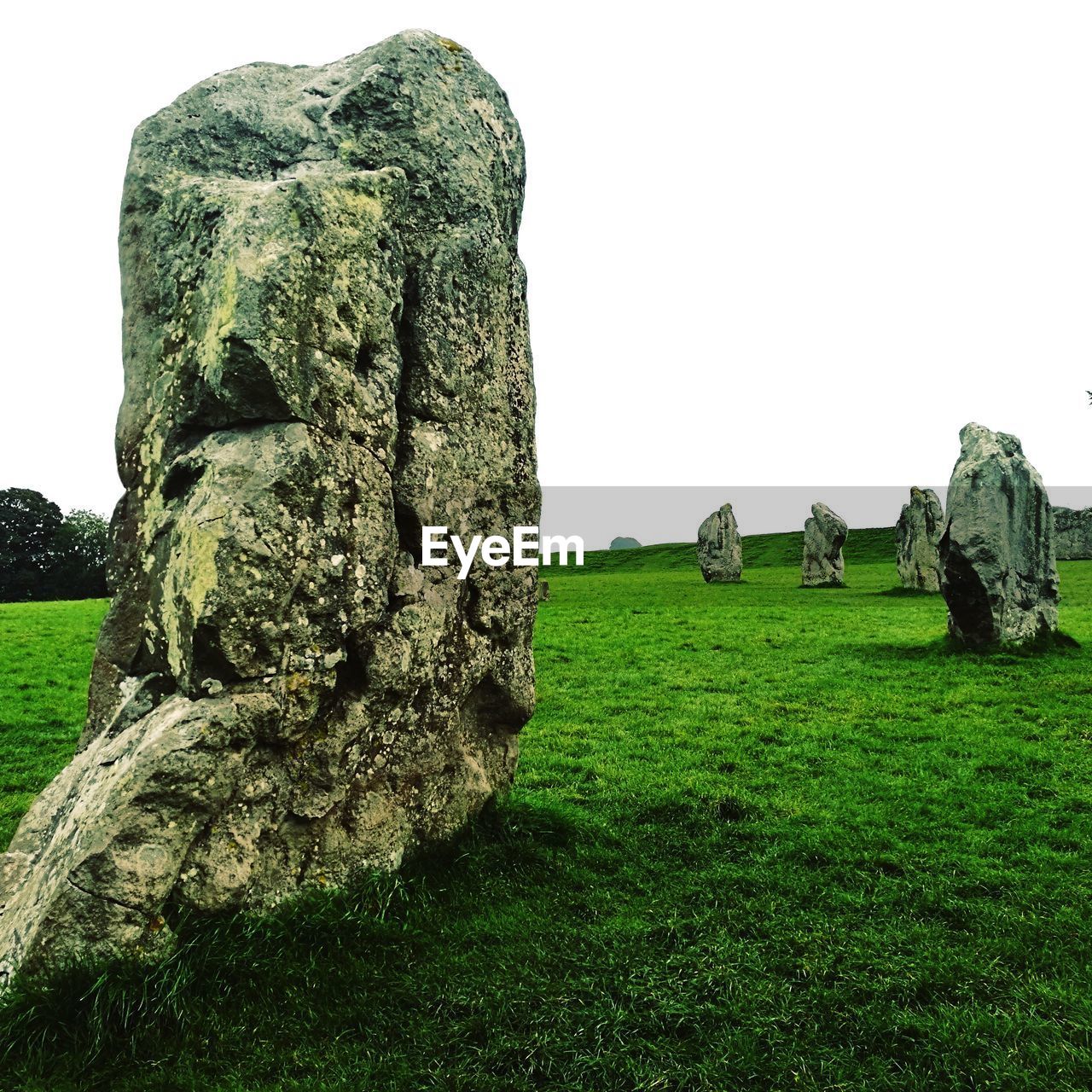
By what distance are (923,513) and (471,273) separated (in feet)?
71.9

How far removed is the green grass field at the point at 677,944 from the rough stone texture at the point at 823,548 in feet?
62.2

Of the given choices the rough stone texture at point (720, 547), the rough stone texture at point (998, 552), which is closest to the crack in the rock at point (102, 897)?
the rough stone texture at point (998, 552)

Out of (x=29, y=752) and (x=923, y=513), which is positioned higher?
(x=923, y=513)

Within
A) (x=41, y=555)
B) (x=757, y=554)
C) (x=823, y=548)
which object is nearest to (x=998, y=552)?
(x=823, y=548)

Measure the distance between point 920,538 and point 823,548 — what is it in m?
4.20

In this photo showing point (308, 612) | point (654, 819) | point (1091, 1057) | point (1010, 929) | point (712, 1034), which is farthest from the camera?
point (654, 819)

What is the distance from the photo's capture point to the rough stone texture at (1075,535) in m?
40.3

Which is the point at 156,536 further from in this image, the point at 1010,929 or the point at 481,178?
the point at 1010,929

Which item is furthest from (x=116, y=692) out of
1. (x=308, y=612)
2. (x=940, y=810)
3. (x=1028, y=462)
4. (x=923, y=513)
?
(x=923, y=513)

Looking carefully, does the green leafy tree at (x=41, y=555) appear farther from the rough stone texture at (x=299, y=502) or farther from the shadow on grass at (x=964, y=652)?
the rough stone texture at (x=299, y=502)

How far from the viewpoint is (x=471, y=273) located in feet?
19.7

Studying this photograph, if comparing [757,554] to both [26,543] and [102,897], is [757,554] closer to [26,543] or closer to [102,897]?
[26,543]

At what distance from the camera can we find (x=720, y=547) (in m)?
32.0

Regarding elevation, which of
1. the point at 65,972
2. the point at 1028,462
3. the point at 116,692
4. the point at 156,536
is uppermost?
the point at 1028,462
